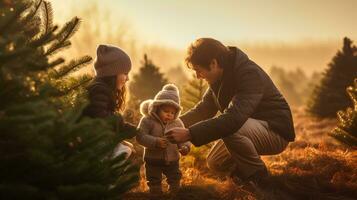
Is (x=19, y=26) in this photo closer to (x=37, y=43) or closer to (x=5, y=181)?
(x=37, y=43)

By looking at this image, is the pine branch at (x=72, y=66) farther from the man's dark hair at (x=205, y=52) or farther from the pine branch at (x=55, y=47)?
the man's dark hair at (x=205, y=52)

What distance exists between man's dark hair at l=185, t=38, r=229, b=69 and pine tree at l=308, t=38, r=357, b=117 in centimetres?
1270

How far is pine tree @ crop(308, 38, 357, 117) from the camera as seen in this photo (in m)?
17.8

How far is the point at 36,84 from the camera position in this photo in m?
3.38

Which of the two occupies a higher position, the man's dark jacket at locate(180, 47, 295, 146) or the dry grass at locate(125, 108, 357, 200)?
the man's dark jacket at locate(180, 47, 295, 146)

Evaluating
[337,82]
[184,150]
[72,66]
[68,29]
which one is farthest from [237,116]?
[337,82]

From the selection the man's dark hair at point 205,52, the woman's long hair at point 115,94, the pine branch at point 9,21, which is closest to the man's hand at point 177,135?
the woman's long hair at point 115,94

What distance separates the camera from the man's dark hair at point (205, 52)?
589 cm

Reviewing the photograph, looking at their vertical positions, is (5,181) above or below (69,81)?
below

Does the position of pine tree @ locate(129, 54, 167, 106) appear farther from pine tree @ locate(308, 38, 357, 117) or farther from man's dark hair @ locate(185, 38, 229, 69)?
man's dark hair @ locate(185, 38, 229, 69)

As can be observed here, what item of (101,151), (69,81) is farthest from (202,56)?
(101,151)

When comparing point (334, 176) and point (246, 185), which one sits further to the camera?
point (334, 176)

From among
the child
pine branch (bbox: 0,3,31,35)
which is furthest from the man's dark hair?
pine branch (bbox: 0,3,31,35)

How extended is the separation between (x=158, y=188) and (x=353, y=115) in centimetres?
355
